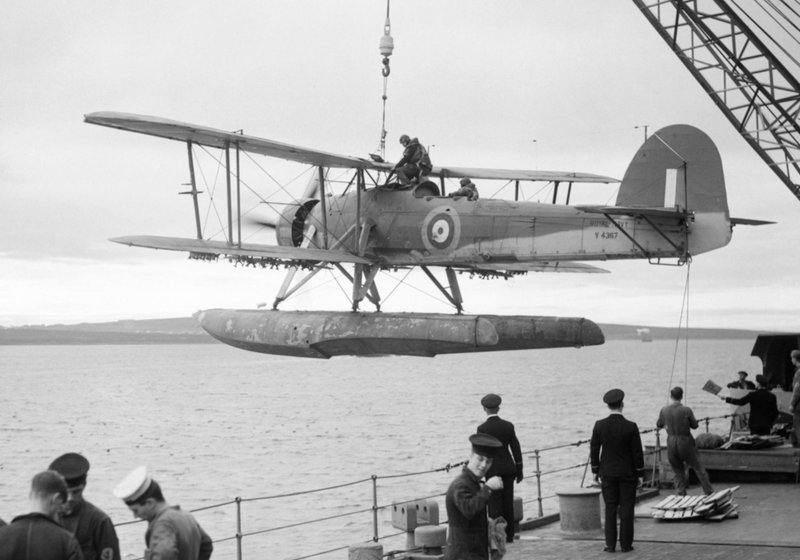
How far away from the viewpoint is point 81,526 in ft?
23.7

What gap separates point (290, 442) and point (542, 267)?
149ft

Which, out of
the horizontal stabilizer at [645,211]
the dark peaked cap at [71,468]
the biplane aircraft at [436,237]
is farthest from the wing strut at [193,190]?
the dark peaked cap at [71,468]

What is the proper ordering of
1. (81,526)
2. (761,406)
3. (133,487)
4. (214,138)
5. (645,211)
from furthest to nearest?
(214,138)
(761,406)
(645,211)
(81,526)
(133,487)

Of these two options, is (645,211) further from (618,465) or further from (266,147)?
(266,147)

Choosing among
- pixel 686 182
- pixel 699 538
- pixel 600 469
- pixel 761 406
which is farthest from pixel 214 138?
pixel 699 538

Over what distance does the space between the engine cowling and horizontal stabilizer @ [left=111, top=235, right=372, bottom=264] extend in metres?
1.89

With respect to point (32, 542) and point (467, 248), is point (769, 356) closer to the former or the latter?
point (467, 248)

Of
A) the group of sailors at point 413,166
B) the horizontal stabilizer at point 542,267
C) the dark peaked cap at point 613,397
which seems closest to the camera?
the dark peaked cap at point 613,397

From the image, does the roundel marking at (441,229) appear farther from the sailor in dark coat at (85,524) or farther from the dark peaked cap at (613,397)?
the sailor in dark coat at (85,524)

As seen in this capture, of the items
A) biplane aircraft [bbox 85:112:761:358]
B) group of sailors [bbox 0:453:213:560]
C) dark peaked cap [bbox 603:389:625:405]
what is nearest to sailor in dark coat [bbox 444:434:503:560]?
group of sailors [bbox 0:453:213:560]

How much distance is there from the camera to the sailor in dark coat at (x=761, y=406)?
1934 centimetres

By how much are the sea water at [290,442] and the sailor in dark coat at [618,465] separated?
108 inches

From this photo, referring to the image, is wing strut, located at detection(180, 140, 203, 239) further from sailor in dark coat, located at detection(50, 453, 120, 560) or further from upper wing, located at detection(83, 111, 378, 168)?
sailor in dark coat, located at detection(50, 453, 120, 560)

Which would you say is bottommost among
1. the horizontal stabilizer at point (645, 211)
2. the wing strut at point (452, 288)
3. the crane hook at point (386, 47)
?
the wing strut at point (452, 288)
